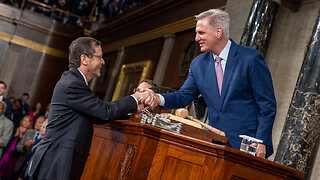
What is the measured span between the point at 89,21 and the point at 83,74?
454 inches

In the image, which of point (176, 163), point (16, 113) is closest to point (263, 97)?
point (176, 163)

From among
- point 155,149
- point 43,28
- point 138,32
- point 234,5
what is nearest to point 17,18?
point 43,28

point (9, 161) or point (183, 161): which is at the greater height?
point (183, 161)

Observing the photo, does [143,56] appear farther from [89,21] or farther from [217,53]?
[217,53]

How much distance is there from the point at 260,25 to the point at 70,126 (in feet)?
12.1

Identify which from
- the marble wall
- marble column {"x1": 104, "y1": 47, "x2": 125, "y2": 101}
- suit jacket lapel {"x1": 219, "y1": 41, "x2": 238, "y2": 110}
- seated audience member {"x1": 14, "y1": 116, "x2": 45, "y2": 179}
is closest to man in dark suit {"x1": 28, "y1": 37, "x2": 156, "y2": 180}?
suit jacket lapel {"x1": 219, "y1": 41, "x2": 238, "y2": 110}

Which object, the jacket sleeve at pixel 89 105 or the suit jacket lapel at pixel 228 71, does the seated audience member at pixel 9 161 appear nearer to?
the jacket sleeve at pixel 89 105

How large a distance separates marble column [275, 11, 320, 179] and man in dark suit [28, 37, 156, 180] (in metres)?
2.38

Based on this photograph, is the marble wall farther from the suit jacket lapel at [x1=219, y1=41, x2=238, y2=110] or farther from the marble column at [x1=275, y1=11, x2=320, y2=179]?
the suit jacket lapel at [x1=219, y1=41, x2=238, y2=110]

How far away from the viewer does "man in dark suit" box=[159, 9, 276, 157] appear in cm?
291

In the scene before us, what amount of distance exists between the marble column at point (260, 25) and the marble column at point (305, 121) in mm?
880

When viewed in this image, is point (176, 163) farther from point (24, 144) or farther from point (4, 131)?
point (4, 131)

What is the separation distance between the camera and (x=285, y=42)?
5977 millimetres

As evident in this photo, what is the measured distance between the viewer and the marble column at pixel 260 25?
5605mm
